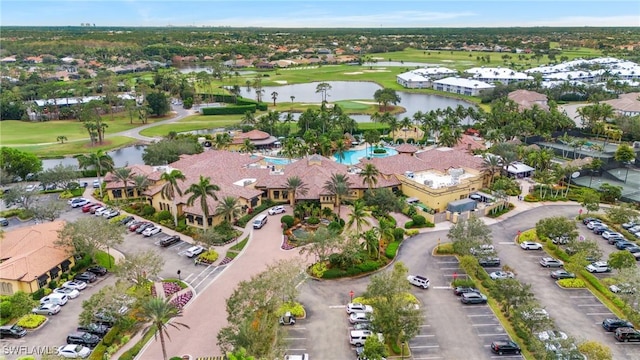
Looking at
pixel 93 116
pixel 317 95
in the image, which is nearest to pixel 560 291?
pixel 93 116

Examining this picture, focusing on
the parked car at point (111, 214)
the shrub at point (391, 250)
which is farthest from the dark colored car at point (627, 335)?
the parked car at point (111, 214)

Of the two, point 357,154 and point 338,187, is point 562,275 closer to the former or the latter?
point 338,187

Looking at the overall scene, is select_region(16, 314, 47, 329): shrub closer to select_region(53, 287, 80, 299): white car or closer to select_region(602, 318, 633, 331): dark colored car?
select_region(53, 287, 80, 299): white car

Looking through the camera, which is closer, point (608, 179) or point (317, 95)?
point (608, 179)

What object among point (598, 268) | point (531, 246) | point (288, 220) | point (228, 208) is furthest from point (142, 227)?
point (598, 268)

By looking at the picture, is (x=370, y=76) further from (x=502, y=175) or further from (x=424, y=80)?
(x=502, y=175)

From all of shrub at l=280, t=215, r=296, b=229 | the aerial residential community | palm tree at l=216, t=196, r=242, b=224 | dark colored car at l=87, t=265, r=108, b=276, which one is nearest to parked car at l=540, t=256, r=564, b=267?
the aerial residential community
